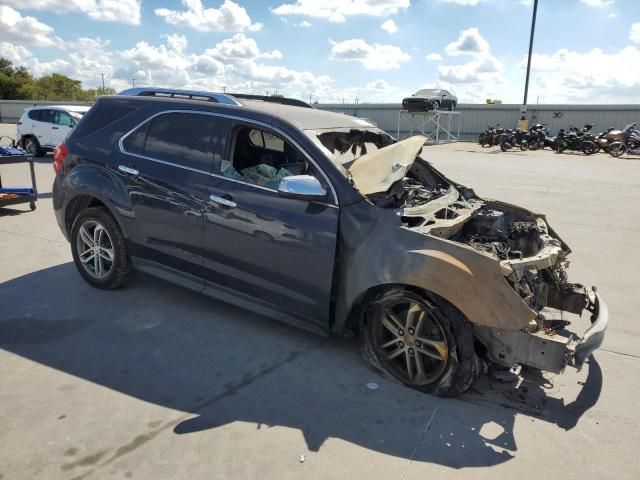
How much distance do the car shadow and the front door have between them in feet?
1.37

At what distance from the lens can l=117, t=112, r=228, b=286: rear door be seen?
4324 millimetres

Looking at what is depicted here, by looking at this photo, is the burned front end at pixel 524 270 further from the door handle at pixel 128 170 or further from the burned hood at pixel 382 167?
the door handle at pixel 128 170

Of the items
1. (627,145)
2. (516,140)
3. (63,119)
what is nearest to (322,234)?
(63,119)

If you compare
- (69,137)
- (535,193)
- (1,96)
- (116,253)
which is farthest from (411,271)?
(1,96)

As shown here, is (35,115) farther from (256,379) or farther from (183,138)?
(256,379)

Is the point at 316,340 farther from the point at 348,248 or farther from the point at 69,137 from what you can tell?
the point at 69,137

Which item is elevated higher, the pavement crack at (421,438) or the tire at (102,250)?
the tire at (102,250)

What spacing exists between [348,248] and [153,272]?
203cm

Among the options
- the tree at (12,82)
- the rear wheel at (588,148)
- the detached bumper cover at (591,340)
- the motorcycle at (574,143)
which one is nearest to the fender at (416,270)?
the detached bumper cover at (591,340)

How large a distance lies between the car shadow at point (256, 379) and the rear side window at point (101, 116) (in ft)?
5.34

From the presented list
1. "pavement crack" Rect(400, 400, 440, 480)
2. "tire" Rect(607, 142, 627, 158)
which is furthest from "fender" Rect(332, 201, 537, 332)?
"tire" Rect(607, 142, 627, 158)

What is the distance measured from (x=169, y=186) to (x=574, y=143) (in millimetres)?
24338

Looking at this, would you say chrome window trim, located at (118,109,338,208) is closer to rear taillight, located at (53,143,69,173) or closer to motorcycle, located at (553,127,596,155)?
rear taillight, located at (53,143,69,173)

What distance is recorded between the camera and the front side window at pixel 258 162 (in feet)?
13.4
